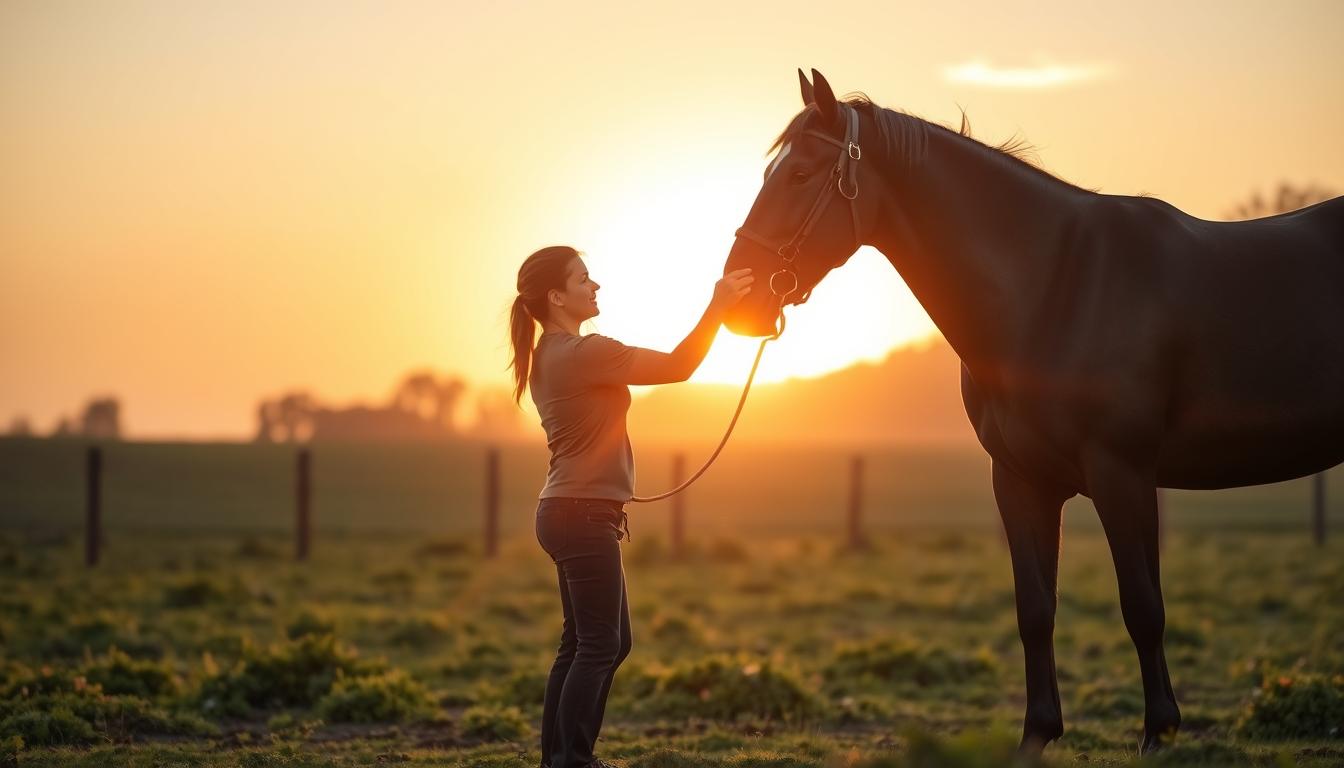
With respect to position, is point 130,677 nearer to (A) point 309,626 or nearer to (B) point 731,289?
(A) point 309,626

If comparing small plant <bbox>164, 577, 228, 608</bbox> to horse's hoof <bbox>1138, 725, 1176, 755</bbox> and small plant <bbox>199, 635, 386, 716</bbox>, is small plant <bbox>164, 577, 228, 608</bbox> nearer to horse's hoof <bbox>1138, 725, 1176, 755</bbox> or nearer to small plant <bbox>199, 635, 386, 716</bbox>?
small plant <bbox>199, 635, 386, 716</bbox>

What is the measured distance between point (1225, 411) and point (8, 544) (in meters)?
20.0

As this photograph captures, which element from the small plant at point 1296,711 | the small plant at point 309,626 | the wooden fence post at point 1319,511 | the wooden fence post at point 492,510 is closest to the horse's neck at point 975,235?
the small plant at point 1296,711

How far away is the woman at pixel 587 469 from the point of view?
16.0 feet

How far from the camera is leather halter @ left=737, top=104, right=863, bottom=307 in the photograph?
190 inches

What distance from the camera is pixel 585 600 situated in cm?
494

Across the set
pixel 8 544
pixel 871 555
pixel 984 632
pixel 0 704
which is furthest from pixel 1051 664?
pixel 8 544

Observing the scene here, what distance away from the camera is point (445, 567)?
60.3ft

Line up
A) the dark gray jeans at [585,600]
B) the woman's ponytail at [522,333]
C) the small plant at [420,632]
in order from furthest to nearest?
the small plant at [420,632]
the woman's ponytail at [522,333]
the dark gray jeans at [585,600]

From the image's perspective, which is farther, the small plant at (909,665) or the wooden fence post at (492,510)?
the wooden fence post at (492,510)

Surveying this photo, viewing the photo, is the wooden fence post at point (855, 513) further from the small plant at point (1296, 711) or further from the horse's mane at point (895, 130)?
the horse's mane at point (895, 130)

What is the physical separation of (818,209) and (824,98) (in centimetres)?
41

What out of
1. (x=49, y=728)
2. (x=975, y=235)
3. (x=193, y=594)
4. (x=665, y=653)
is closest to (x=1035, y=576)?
(x=975, y=235)

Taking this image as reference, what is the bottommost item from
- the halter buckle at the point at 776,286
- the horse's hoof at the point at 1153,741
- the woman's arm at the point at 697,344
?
the horse's hoof at the point at 1153,741
